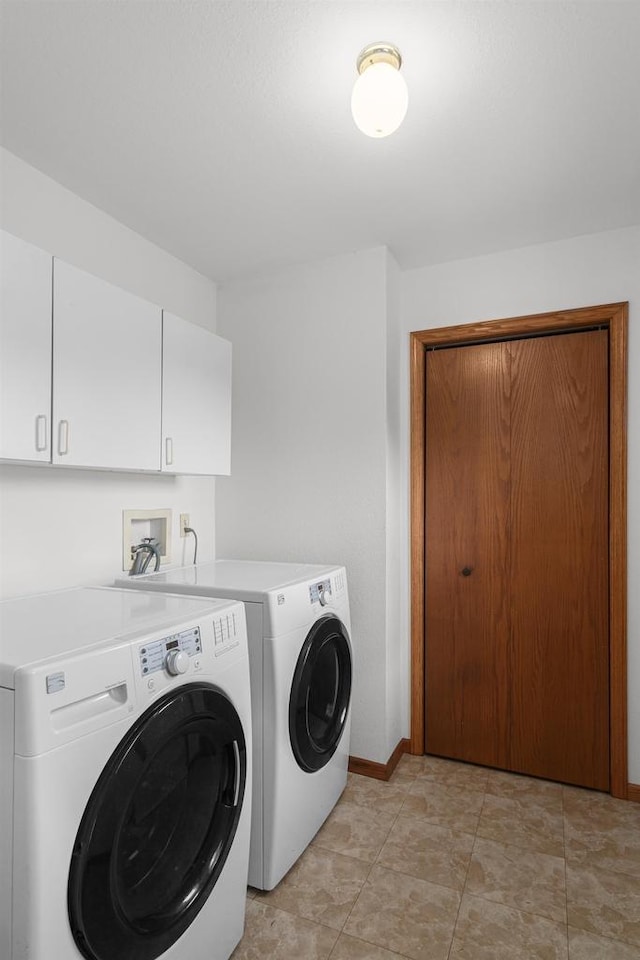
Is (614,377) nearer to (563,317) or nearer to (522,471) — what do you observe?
(563,317)

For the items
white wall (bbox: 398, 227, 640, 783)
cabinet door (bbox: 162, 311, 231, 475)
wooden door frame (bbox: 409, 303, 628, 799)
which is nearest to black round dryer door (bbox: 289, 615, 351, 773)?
white wall (bbox: 398, 227, 640, 783)

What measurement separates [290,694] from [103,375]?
1236 mm

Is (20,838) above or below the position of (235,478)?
below

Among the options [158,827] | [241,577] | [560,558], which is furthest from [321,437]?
[158,827]

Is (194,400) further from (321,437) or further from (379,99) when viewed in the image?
(379,99)

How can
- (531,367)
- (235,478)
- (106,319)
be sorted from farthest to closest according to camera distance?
1. (235,478)
2. (531,367)
3. (106,319)

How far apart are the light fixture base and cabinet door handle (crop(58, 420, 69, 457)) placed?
4.22 ft

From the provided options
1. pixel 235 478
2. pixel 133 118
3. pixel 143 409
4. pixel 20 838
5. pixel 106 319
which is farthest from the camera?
pixel 235 478

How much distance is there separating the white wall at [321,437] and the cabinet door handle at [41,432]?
4.44 ft

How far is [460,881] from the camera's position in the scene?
1835 millimetres

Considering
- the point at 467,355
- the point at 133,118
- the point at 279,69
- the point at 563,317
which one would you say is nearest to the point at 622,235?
the point at 563,317

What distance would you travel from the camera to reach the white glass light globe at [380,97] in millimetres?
1296

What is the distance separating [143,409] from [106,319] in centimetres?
33

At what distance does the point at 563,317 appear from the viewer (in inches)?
96.8
